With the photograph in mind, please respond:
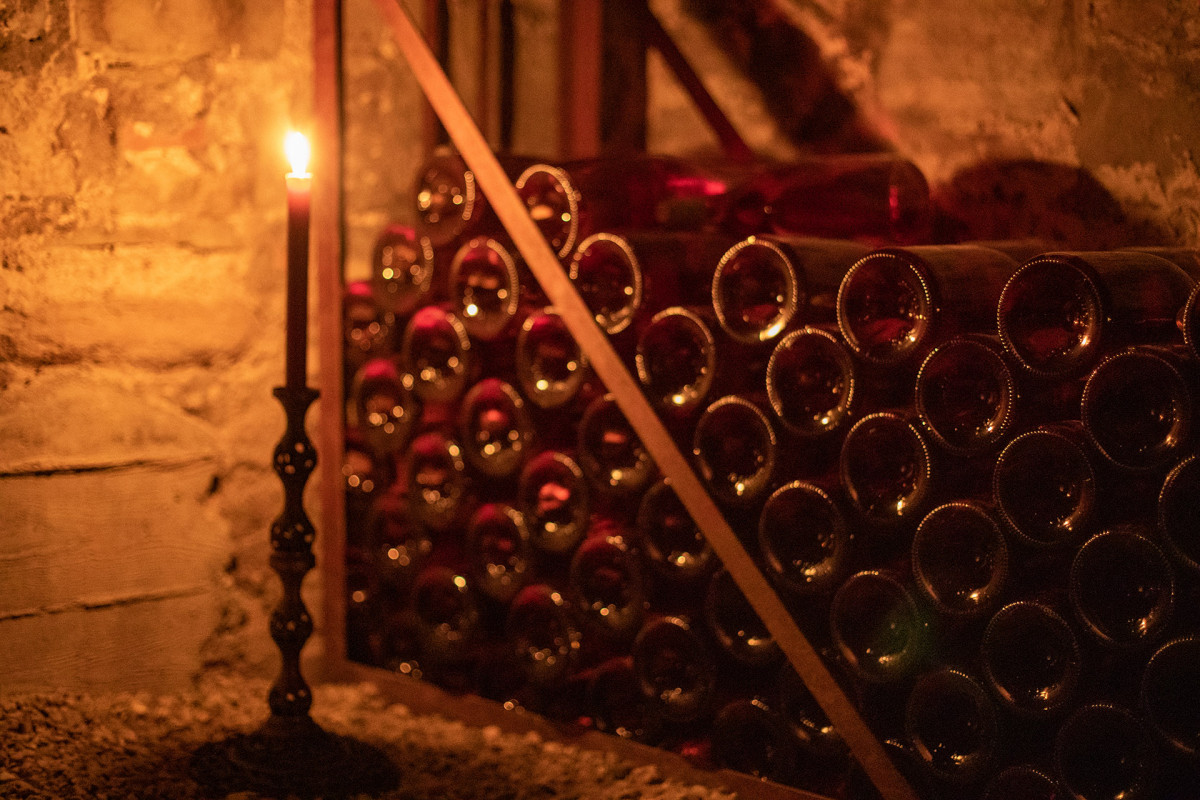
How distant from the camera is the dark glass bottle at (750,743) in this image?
1589mm

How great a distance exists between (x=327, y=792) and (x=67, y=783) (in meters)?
0.35

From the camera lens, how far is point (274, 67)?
6.79 feet

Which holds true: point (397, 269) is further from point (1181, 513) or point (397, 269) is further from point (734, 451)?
point (1181, 513)

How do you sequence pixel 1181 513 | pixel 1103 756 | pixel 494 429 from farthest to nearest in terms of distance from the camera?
1. pixel 494 429
2. pixel 1103 756
3. pixel 1181 513

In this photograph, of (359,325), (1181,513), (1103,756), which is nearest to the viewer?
(1181,513)

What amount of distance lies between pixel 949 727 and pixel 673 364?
1.91ft

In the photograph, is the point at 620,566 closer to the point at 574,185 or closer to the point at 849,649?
the point at 849,649

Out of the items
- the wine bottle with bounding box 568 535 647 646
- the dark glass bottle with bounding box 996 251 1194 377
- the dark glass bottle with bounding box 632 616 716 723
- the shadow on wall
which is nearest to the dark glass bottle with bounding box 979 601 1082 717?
the dark glass bottle with bounding box 996 251 1194 377

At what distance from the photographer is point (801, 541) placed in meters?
1.51

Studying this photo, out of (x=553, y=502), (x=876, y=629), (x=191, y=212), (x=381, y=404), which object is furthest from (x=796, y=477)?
(x=191, y=212)

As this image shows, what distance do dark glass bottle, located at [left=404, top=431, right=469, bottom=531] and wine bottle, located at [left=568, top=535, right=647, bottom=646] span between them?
0.24 meters

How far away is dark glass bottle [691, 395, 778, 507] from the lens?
151cm

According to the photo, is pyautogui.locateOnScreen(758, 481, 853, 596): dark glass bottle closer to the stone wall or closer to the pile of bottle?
the pile of bottle

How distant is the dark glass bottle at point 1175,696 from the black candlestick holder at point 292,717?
0.96 m
